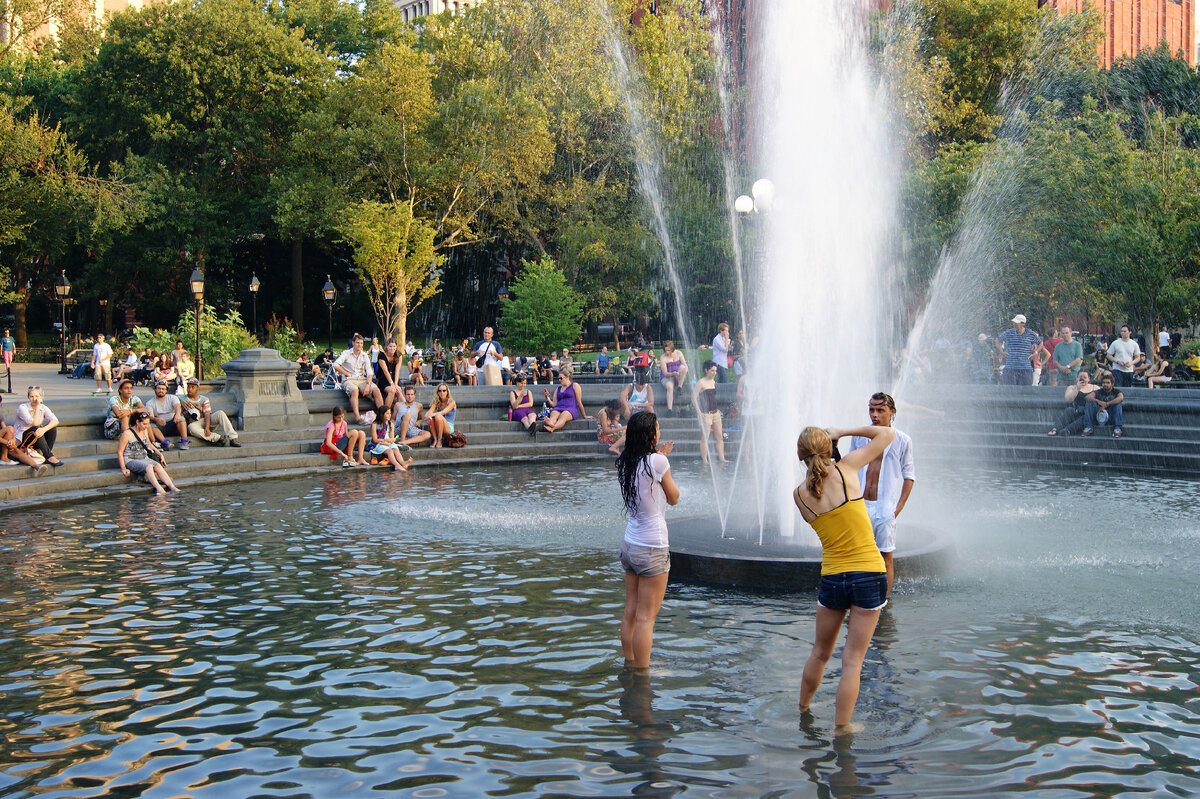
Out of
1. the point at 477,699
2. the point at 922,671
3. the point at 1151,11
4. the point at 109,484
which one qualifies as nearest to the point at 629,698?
the point at 477,699

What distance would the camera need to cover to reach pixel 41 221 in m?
43.3

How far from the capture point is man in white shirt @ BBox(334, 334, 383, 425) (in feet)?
63.4

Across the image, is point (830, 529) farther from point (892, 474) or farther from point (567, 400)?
point (567, 400)

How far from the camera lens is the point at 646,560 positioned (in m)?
6.53

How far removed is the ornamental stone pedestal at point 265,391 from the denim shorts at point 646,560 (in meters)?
13.4

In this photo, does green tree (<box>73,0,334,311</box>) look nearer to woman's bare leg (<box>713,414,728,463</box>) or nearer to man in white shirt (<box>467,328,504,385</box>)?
man in white shirt (<box>467,328,504,385</box>)

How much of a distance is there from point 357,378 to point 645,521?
552 inches

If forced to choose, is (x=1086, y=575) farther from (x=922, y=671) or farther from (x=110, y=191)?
(x=110, y=191)

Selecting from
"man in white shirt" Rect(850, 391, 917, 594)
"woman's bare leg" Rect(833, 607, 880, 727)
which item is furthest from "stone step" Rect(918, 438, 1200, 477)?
"woman's bare leg" Rect(833, 607, 880, 727)

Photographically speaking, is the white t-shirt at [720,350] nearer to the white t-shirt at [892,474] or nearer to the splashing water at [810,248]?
the splashing water at [810,248]

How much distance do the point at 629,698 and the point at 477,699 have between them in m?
0.89

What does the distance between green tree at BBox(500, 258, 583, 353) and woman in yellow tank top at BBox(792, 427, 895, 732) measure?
96.7 feet

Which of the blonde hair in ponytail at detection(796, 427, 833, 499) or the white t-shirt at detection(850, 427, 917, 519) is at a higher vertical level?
the blonde hair in ponytail at detection(796, 427, 833, 499)

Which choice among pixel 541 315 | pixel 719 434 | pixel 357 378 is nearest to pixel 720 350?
pixel 719 434
